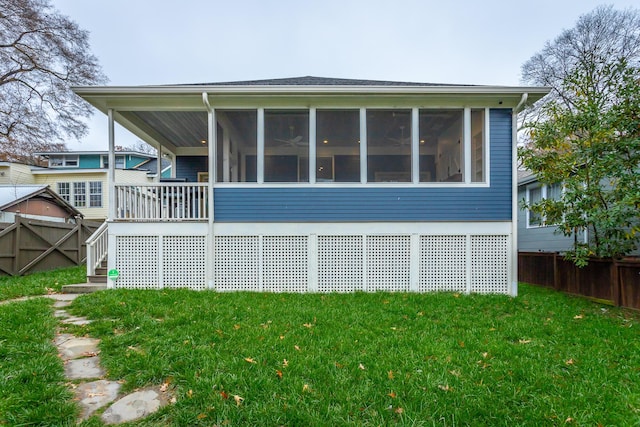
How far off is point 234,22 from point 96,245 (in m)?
23.1

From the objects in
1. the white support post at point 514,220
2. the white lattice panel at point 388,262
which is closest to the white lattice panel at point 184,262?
the white lattice panel at point 388,262

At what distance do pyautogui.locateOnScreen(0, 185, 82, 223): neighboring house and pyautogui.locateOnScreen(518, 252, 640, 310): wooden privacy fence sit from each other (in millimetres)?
16846

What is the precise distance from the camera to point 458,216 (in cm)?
633

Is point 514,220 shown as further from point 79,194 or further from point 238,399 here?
point 79,194

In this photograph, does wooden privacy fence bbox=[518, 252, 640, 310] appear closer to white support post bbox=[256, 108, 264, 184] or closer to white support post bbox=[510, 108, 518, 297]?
white support post bbox=[510, 108, 518, 297]

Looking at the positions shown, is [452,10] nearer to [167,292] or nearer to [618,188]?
[618,188]

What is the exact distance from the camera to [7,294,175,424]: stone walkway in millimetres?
2414

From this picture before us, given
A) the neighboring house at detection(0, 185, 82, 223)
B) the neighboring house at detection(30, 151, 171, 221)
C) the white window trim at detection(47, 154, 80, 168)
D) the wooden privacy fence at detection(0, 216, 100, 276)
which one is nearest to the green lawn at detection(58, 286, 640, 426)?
the wooden privacy fence at detection(0, 216, 100, 276)

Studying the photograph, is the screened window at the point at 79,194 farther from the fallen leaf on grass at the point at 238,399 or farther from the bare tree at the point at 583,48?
the bare tree at the point at 583,48

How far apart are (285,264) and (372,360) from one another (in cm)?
347

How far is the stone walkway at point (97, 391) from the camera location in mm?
2414

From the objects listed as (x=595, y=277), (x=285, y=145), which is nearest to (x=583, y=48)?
(x=595, y=277)

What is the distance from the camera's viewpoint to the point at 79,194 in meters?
17.7

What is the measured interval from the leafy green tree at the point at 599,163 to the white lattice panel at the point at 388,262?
9.77ft
